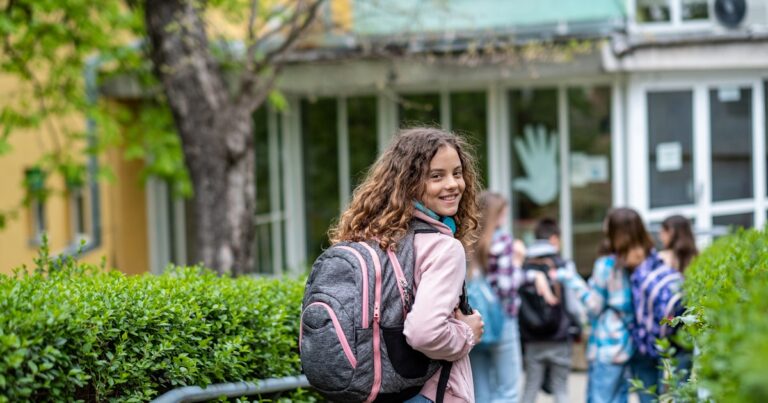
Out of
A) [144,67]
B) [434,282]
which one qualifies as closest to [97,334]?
[434,282]

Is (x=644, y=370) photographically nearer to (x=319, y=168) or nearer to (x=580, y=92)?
(x=580, y=92)

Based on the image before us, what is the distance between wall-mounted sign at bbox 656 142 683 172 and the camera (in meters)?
11.7

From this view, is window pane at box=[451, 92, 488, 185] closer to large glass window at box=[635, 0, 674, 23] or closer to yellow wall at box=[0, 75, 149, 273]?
large glass window at box=[635, 0, 674, 23]

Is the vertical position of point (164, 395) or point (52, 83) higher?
point (52, 83)

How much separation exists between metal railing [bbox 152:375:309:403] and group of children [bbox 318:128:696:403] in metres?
0.77

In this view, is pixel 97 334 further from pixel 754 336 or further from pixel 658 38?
pixel 658 38

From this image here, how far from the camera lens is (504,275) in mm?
7551

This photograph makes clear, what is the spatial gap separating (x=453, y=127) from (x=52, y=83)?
480 centimetres

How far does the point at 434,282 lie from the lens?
3525 millimetres

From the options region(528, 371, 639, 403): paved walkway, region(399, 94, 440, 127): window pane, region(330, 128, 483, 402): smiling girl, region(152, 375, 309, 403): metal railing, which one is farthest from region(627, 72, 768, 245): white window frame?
region(330, 128, 483, 402): smiling girl

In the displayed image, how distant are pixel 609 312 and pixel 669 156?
5074 mm

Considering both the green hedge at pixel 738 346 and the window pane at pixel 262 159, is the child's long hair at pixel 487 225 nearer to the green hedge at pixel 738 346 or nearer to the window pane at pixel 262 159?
the green hedge at pixel 738 346

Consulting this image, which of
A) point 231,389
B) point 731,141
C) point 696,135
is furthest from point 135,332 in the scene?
point 731,141

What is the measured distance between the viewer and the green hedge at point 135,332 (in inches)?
126
